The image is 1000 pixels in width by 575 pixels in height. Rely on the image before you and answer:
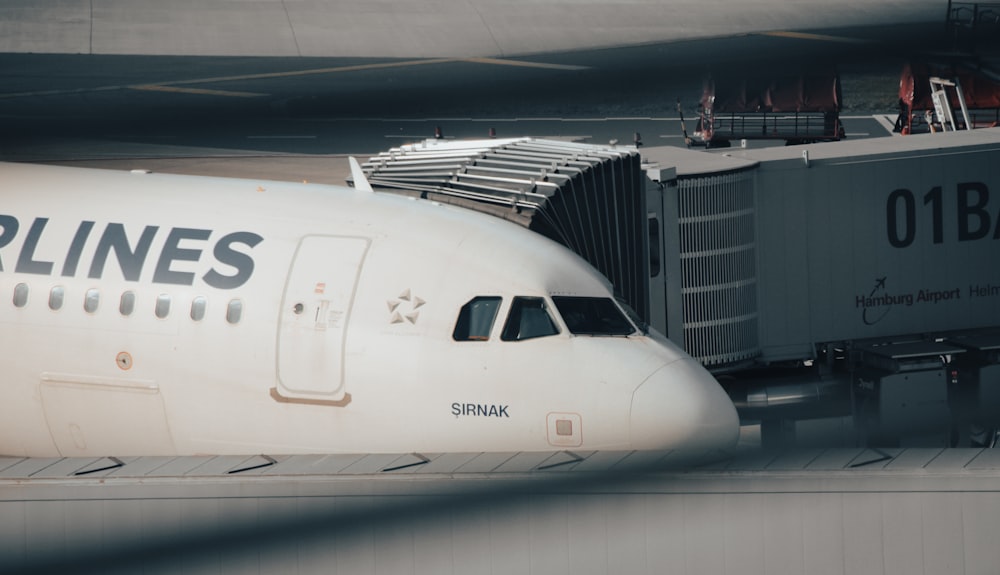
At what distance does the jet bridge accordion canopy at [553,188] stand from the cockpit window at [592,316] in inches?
117

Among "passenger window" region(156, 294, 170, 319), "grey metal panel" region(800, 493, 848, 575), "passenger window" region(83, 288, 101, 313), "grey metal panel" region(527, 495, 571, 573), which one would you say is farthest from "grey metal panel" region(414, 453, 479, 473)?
"passenger window" region(83, 288, 101, 313)

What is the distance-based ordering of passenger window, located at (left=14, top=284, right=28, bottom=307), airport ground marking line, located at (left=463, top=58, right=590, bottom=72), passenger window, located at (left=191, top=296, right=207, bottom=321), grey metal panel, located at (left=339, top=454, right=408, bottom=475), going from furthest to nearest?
passenger window, located at (left=14, top=284, right=28, bottom=307)
passenger window, located at (left=191, top=296, right=207, bottom=321)
grey metal panel, located at (left=339, top=454, right=408, bottom=475)
airport ground marking line, located at (left=463, top=58, right=590, bottom=72)

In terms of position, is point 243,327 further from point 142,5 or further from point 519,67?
point 519,67

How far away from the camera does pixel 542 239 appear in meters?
18.3

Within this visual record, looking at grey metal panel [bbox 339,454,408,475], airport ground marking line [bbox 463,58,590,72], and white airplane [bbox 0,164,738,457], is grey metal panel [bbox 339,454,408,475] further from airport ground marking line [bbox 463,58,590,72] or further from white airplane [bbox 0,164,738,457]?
airport ground marking line [bbox 463,58,590,72]

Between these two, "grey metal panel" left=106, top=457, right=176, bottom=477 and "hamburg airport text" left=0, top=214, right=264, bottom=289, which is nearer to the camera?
"grey metal panel" left=106, top=457, right=176, bottom=477

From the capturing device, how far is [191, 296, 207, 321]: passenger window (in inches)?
693

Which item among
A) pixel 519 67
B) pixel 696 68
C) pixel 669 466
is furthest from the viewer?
pixel 669 466

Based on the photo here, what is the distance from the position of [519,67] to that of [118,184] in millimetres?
11211

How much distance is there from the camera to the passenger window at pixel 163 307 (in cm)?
1781

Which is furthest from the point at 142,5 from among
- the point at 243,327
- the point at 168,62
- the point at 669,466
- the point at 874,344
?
the point at 874,344

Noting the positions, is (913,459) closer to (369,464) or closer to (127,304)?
(369,464)

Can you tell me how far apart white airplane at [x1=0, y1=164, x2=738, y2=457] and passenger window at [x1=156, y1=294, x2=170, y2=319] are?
0.04 metres

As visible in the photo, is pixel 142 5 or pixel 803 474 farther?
pixel 142 5
